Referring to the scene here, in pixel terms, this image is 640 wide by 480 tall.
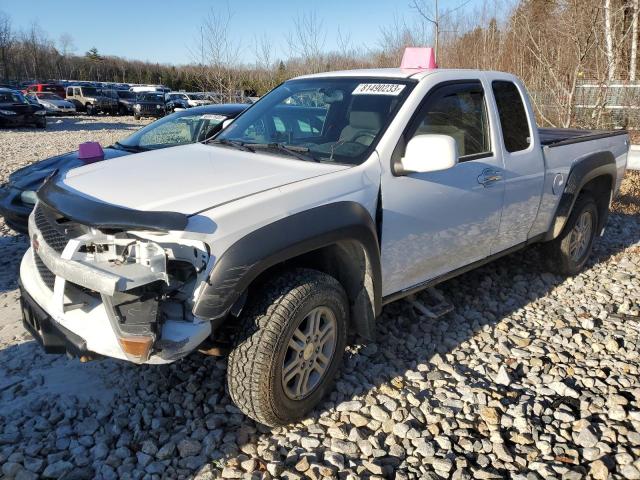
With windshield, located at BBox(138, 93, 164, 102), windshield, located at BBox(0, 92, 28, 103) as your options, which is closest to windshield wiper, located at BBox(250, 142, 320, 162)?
windshield, located at BBox(0, 92, 28, 103)

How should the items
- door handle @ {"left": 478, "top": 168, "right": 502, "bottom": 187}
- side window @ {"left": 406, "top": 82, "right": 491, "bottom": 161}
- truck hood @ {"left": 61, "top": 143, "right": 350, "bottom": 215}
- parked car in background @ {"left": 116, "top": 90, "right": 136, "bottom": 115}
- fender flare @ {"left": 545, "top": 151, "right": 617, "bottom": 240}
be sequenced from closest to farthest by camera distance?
truck hood @ {"left": 61, "top": 143, "right": 350, "bottom": 215} < side window @ {"left": 406, "top": 82, "right": 491, "bottom": 161} < door handle @ {"left": 478, "top": 168, "right": 502, "bottom": 187} < fender flare @ {"left": 545, "top": 151, "right": 617, "bottom": 240} < parked car in background @ {"left": 116, "top": 90, "right": 136, "bottom": 115}

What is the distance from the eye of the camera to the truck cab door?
313cm

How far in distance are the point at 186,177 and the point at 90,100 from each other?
31.5 meters

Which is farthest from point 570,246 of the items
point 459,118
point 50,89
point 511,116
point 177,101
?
point 50,89

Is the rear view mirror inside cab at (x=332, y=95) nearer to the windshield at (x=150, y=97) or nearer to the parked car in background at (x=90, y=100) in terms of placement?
the windshield at (x=150, y=97)

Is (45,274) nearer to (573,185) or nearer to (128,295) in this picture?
(128,295)

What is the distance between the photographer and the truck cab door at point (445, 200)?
3.13 meters

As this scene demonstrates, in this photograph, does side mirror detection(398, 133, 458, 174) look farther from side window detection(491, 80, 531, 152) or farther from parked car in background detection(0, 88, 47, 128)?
parked car in background detection(0, 88, 47, 128)

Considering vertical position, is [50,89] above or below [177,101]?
above

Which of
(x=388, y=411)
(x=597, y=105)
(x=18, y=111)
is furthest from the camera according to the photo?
(x=18, y=111)

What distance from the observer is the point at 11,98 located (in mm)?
20609

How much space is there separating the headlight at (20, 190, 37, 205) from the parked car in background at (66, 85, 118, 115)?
27.7 metres

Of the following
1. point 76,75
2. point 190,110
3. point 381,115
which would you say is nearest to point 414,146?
point 381,115

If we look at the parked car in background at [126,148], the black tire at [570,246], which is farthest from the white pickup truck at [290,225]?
the parked car in background at [126,148]
